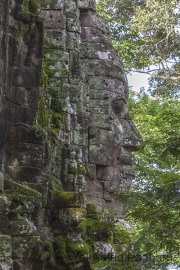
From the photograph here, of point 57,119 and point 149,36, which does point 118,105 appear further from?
point 149,36

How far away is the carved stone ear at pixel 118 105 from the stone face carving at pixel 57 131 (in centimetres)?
2

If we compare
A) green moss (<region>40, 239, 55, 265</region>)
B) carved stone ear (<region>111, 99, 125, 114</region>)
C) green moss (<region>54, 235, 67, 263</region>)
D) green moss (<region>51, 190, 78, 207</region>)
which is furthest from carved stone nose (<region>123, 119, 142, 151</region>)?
green moss (<region>40, 239, 55, 265</region>)

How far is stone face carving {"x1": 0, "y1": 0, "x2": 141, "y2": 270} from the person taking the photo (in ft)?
40.5

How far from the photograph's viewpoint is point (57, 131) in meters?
16.3

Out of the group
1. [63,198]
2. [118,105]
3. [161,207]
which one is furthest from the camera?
[118,105]

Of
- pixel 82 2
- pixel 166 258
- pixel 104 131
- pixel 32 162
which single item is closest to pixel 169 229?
pixel 166 258

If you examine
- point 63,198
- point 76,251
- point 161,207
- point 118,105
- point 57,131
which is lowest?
point 76,251

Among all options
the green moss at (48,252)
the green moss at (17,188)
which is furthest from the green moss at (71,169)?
the green moss at (17,188)

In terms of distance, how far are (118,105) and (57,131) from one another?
400cm

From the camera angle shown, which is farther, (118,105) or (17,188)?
(118,105)

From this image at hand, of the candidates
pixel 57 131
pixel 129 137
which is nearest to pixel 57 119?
pixel 57 131

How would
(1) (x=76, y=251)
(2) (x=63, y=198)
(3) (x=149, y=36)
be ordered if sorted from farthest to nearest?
(3) (x=149, y=36), (2) (x=63, y=198), (1) (x=76, y=251)

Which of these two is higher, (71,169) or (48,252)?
(71,169)

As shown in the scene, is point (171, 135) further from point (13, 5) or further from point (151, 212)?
point (13, 5)
